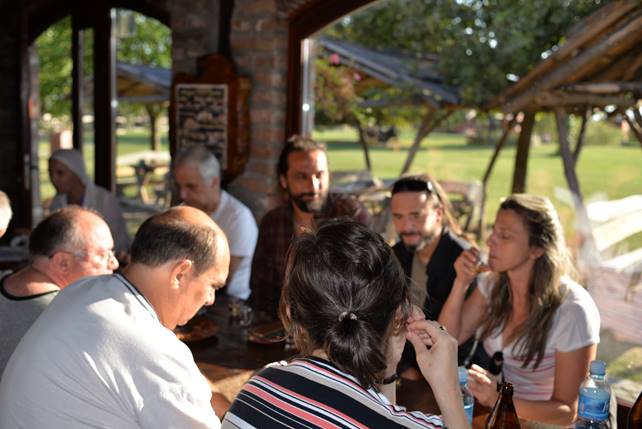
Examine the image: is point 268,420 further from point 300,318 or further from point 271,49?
point 271,49

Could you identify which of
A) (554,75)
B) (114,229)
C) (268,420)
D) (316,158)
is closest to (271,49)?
(316,158)

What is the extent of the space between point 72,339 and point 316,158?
2146 mm

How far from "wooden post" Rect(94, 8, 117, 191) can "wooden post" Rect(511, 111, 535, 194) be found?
3.36m

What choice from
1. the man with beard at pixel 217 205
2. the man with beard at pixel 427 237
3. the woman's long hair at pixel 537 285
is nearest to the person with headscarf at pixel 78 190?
the man with beard at pixel 217 205

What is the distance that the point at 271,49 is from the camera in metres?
4.55

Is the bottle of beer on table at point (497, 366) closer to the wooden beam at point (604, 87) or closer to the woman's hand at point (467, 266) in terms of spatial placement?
the woman's hand at point (467, 266)

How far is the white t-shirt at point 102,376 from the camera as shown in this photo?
1.63 m

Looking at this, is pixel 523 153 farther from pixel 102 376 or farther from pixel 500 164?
pixel 102 376

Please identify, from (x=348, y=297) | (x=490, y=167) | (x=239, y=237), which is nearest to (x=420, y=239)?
(x=239, y=237)

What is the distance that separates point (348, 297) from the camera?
57.5 inches

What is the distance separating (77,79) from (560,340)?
5.16 metres

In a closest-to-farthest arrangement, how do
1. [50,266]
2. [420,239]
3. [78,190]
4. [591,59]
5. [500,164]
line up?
[50,266], [420,239], [591,59], [78,190], [500,164]

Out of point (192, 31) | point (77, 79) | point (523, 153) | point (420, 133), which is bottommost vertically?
point (523, 153)

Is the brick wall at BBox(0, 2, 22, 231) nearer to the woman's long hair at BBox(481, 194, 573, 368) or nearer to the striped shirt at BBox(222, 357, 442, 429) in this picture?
the woman's long hair at BBox(481, 194, 573, 368)
